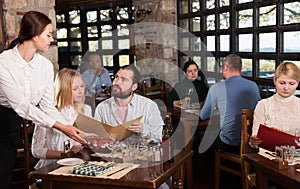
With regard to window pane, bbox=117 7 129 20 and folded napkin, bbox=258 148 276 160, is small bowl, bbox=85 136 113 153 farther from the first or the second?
window pane, bbox=117 7 129 20

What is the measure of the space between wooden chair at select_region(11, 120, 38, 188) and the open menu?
0.50 m

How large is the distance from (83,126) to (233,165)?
192 centimetres

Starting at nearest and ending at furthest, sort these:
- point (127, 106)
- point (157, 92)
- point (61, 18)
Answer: point (127, 106)
point (157, 92)
point (61, 18)

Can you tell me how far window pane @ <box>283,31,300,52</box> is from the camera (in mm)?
3570

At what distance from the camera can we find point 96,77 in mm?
5918

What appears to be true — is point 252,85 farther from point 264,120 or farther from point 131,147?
point 131,147

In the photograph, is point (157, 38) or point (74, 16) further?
point (74, 16)

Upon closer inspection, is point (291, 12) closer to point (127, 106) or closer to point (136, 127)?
point (127, 106)

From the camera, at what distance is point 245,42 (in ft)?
14.4

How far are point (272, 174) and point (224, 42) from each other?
296cm

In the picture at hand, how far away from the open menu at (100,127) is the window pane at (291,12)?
1975mm

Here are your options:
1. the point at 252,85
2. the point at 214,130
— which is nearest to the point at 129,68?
the point at 252,85

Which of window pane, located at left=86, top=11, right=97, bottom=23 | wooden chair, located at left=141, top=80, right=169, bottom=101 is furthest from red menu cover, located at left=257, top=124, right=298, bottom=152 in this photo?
window pane, located at left=86, top=11, right=97, bottom=23

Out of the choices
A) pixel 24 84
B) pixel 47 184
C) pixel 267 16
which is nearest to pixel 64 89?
pixel 24 84
